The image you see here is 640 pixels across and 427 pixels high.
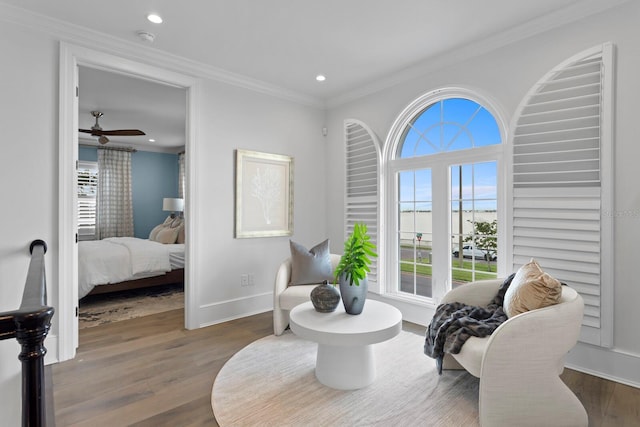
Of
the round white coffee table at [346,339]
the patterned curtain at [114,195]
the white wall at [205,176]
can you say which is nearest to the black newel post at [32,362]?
the white wall at [205,176]

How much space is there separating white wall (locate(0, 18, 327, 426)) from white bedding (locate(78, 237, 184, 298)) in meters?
1.62

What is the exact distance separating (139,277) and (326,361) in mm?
3481

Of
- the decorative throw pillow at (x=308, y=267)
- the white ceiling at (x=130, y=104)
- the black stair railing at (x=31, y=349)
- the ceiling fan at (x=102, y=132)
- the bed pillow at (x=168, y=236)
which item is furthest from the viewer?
the bed pillow at (x=168, y=236)

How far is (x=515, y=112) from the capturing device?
2822 mm

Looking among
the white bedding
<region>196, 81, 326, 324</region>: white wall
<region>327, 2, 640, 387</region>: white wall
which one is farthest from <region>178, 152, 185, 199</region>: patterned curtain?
<region>327, 2, 640, 387</region>: white wall

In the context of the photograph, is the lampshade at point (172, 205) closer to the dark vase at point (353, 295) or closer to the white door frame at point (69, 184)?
the white door frame at point (69, 184)

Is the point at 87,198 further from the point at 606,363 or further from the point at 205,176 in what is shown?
the point at 606,363

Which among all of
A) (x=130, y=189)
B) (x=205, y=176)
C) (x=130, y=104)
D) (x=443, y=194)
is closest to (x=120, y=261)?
(x=205, y=176)

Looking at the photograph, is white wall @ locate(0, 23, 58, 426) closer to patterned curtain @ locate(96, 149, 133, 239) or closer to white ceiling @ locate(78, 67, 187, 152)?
white ceiling @ locate(78, 67, 187, 152)

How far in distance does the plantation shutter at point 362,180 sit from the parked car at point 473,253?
906 millimetres

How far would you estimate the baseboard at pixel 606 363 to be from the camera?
2.32 meters

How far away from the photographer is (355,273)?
Result: 94.9 inches

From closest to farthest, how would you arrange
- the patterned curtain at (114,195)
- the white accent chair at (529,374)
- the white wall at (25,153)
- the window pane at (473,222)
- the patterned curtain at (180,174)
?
the white accent chair at (529,374), the white wall at (25,153), the window pane at (473,222), the patterned curtain at (114,195), the patterned curtain at (180,174)

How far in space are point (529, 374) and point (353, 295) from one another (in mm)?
1084
